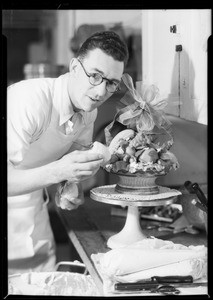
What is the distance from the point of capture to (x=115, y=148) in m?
1.25

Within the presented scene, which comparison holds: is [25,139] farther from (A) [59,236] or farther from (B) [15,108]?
(A) [59,236]

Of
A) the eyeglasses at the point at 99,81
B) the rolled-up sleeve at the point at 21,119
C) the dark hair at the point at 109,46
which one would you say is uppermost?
the dark hair at the point at 109,46

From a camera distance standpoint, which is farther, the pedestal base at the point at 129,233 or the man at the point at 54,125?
the pedestal base at the point at 129,233

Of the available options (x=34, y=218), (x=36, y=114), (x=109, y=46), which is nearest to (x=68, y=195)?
(x=34, y=218)

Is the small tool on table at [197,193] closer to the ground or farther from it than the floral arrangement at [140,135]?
closer to the ground

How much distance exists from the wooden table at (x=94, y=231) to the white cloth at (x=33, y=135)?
0.35ft

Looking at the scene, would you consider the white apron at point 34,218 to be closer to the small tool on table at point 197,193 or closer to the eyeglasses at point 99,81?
the eyeglasses at point 99,81

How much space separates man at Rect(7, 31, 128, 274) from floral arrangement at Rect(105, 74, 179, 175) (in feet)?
0.18

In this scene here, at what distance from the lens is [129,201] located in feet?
4.22

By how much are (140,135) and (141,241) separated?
8.4 inches

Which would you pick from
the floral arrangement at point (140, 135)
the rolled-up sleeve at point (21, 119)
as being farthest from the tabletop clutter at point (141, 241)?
the rolled-up sleeve at point (21, 119)

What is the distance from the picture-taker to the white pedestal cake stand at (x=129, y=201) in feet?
4.20

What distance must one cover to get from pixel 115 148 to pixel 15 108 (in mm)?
231

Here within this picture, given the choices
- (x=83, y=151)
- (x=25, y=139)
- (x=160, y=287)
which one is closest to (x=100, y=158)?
(x=83, y=151)
